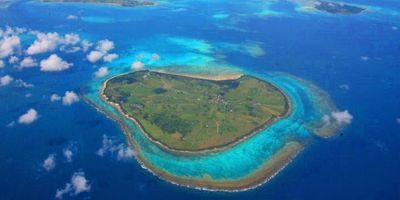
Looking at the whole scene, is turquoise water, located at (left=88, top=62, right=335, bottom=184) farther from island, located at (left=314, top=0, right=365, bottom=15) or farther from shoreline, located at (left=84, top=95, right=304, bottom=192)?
island, located at (left=314, top=0, right=365, bottom=15)

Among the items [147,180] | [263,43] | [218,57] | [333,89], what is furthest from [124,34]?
[147,180]

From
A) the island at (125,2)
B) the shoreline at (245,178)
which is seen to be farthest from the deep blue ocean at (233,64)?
the island at (125,2)

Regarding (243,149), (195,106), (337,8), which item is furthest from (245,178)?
(337,8)

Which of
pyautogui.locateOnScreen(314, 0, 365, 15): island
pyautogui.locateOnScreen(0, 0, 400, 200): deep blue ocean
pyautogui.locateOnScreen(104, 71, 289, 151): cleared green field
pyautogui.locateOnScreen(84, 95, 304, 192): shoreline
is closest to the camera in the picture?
pyautogui.locateOnScreen(0, 0, 400, 200): deep blue ocean

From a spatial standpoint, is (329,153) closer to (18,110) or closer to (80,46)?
(18,110)

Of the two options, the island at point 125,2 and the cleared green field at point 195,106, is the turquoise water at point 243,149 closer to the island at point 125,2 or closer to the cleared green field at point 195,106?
the cleared green field at point 195,106

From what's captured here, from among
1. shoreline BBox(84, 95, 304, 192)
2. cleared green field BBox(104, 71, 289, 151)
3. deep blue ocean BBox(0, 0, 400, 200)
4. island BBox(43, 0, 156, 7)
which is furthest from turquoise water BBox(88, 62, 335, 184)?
island BBox(43, 0, 156, 7)
